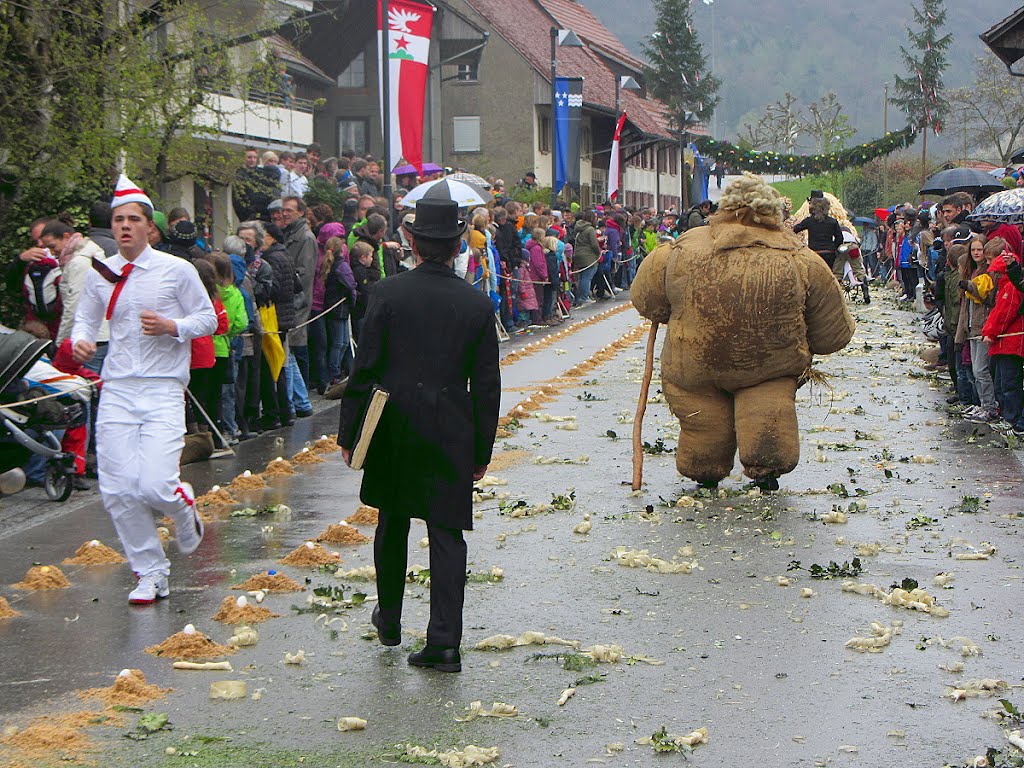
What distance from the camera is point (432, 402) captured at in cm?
679

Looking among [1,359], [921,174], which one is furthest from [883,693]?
[921,174]

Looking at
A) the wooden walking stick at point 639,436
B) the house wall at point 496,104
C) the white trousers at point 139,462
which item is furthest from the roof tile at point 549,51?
the white trousers at point 139,462

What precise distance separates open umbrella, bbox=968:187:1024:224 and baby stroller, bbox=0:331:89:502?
26.6ft

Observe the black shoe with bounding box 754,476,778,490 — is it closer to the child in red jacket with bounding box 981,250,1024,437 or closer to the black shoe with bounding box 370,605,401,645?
the child in red jacket with bounding box 981,250,1024,437

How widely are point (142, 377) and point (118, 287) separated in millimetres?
490

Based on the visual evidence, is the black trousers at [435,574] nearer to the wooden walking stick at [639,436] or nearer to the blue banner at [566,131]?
the wooden walking stick at [639,436]

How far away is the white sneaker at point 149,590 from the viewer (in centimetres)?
789

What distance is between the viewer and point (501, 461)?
12.8m

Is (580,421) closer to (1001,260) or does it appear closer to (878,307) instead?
(1001,260)

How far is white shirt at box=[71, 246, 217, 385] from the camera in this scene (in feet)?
26.3

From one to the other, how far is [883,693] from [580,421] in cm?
906

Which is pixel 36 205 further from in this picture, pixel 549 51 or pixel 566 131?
pixel 549 51

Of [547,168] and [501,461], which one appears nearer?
[501,461]

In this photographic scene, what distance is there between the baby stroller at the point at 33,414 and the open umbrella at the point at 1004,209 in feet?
26.6
